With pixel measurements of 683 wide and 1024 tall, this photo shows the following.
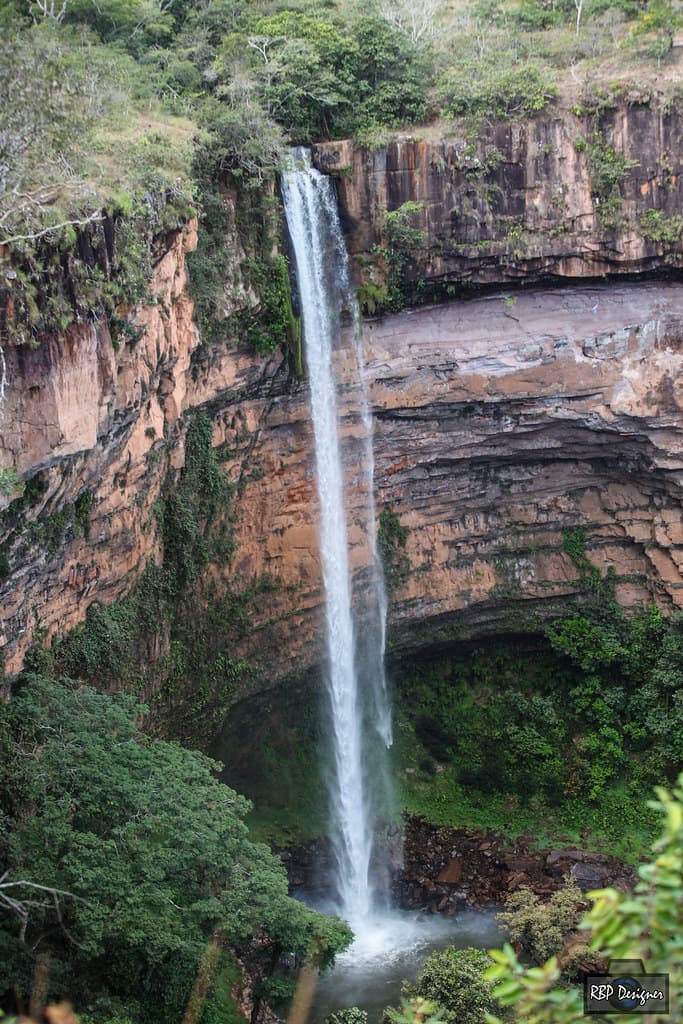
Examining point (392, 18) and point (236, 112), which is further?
point (392, 18)

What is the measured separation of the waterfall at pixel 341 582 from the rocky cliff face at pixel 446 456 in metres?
0.24

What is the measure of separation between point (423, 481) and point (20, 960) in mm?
10572

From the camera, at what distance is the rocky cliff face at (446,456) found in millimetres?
13580

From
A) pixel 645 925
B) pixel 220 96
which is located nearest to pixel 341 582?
pixel 220 96

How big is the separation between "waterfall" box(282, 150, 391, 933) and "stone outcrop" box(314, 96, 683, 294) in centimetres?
65

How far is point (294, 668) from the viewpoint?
18234 millimetres

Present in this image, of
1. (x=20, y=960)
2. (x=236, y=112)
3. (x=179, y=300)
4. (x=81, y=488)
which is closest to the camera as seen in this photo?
(x=20, y=960)

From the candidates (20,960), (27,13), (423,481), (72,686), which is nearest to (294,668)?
(423,481)

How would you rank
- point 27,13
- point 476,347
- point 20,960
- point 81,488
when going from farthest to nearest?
point 476,347 → point 27,13 → point 81,488 → point 20,960

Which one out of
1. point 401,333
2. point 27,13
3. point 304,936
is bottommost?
point 304,936

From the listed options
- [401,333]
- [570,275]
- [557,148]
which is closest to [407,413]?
[401,333]

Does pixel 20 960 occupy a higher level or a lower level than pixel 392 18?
lower

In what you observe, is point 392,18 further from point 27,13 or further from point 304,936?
point 304,936

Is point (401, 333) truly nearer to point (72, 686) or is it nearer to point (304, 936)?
point (72, 686)
